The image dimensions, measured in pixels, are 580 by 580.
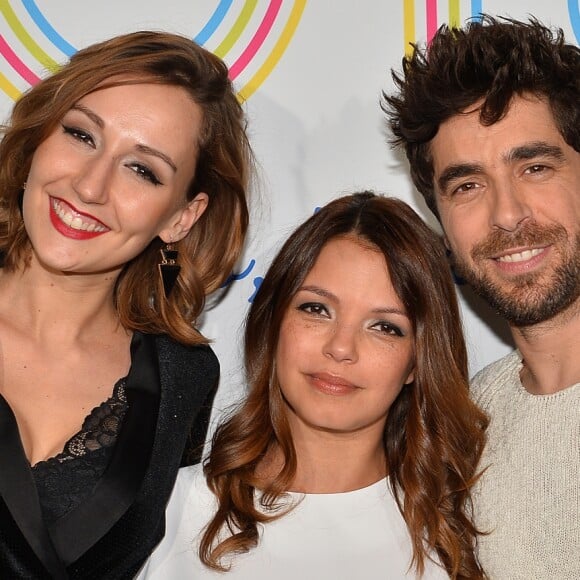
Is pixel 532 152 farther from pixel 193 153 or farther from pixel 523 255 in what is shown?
pixel 193 153

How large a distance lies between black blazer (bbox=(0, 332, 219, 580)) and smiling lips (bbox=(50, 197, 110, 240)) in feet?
1.23

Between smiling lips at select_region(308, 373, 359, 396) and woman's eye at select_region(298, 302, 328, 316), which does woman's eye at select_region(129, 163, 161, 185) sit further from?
smiling lips at select_region(308, 373, 359, 396)

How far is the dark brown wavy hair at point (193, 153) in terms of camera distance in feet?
7.70

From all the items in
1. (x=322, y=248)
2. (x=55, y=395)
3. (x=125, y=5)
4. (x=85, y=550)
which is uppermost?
(x=125, y=5)

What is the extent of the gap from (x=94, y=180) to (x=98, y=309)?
0.42 meters

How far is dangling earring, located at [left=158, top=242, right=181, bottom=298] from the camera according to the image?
2.66 m

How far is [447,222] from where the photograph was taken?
253cm

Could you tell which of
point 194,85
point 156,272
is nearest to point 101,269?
point 156,272

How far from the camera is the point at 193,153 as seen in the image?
8.09ft

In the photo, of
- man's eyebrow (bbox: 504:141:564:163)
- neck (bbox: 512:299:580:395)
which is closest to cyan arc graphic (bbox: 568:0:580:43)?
man's eyebrow (bbox: 504:141:564:163)

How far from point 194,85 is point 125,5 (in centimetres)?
63

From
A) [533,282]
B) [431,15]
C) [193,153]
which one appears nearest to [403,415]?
[533,282]

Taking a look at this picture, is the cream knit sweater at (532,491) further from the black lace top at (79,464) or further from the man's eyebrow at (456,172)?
the black lace top at (79,464)

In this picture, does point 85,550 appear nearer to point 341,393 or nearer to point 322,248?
point 341,393
